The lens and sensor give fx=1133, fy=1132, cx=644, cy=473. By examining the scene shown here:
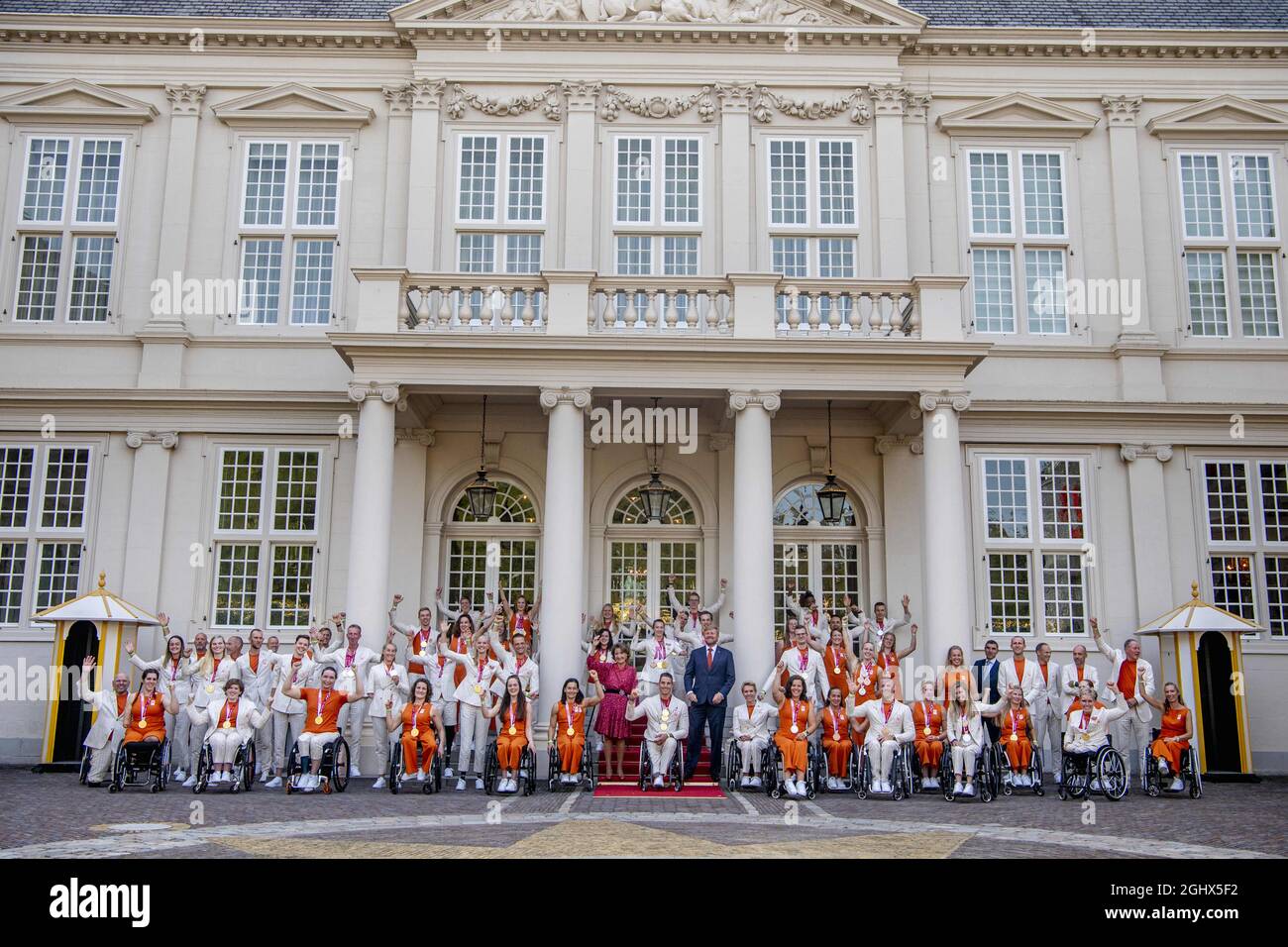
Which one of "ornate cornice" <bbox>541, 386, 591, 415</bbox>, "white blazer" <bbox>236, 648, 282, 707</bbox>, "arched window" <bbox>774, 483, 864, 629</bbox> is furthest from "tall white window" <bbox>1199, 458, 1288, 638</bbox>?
"white blazer" <bbox>236, 648, 282, 707</bbox>

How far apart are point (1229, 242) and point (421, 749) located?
49.7 feet

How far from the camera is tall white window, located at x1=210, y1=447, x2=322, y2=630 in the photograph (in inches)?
691

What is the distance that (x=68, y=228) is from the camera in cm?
1862

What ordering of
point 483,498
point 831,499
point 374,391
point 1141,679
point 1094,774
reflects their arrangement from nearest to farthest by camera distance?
point 1094,774, point 1141,679, point 374,391, point 483,498, point 831,499

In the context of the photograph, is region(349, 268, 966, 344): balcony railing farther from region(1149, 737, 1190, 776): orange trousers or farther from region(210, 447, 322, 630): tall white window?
region(1149, 737, 1190, 776): orange trousers

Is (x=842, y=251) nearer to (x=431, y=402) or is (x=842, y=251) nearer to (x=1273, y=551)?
(x=431, y=402)

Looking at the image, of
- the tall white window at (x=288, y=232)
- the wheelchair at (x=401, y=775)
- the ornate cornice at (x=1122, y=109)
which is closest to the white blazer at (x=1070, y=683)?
the wheelchair at (x=401, y=775)

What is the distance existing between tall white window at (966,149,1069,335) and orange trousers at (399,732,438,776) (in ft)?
36.1

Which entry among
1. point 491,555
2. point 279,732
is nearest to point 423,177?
point 491,555

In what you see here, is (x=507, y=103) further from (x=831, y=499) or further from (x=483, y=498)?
(x=831, y=499)

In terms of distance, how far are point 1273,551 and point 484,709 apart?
12.6 m

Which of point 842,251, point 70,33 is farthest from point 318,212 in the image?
point 842,251

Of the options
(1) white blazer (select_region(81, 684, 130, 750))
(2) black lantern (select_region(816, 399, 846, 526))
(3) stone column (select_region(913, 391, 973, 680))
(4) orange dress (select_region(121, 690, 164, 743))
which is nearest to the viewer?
(4) orange dress (select_region(121, 690, 164, 743))

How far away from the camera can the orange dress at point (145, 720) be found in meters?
13.0
